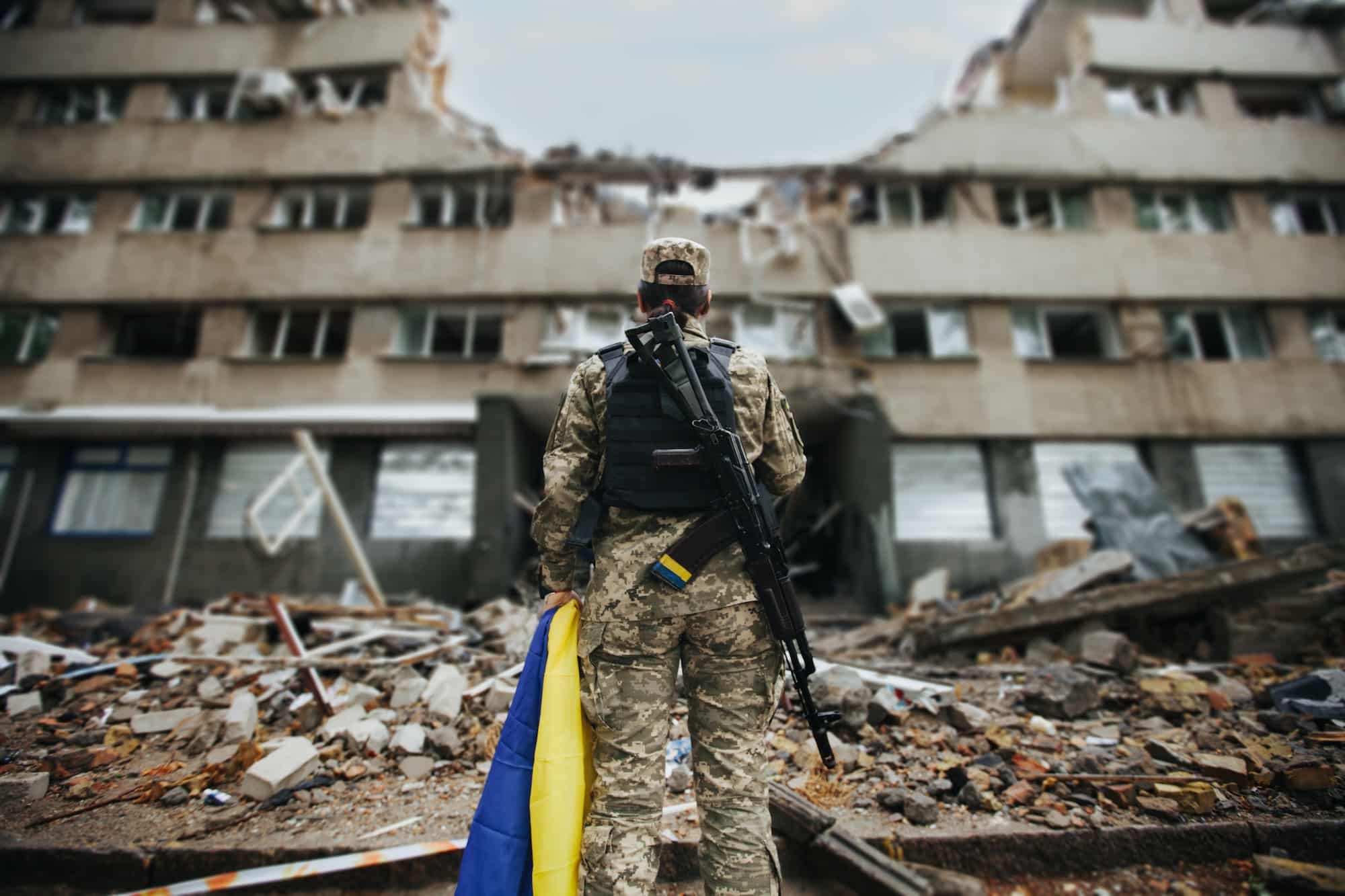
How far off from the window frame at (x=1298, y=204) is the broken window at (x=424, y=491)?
16.4 metres

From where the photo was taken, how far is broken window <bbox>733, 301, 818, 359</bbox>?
10.7 m

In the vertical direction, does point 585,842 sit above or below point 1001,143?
below

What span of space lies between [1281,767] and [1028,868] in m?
1.49

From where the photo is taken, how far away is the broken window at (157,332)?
11.4 metres

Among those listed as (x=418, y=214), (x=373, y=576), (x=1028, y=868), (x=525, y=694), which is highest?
(x=418, y=214)

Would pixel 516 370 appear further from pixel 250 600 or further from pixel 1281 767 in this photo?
pixel 1281 767

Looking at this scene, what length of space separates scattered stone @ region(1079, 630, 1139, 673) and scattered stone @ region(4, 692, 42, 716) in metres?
7.63

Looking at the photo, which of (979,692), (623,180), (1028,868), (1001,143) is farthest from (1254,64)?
(1028,868)

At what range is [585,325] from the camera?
430 inches

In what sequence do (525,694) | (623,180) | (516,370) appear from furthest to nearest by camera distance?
(623,180) → (516,370) → (525,694)

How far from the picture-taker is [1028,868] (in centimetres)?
231

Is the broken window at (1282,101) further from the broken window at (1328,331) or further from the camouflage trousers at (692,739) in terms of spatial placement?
the camouflage trousers at (692,739)

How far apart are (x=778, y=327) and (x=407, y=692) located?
882 cm

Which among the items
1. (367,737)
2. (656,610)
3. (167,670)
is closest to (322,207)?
(167,670)
